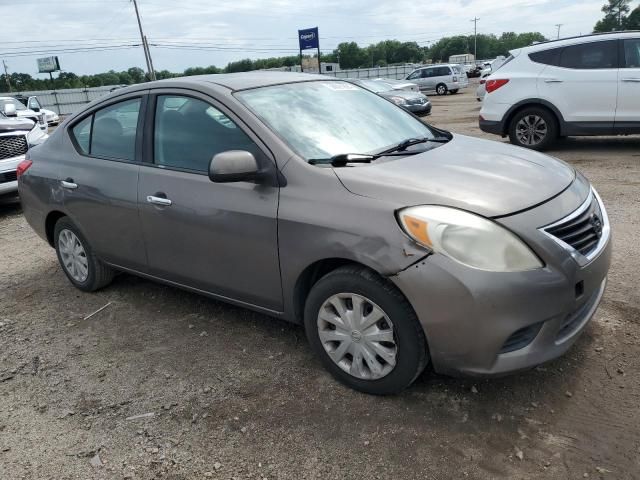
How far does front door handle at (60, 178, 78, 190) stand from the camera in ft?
13.6

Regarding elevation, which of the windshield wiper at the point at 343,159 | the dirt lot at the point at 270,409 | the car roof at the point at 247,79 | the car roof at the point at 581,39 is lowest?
the dirt lot at the point at 270,409

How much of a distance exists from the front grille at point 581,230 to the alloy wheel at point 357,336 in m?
0.91

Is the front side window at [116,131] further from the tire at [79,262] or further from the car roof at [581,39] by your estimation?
the car roof at [581,39]

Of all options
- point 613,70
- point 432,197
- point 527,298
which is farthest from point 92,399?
point 613,70

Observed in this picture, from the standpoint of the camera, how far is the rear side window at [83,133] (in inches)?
167

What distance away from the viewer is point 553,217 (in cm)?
258

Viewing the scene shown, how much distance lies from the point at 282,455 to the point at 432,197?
4.62 ft

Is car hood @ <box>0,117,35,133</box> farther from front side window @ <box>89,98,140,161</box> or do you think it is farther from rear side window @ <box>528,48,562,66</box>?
rear side window @ <box>528,48,562,66</box>

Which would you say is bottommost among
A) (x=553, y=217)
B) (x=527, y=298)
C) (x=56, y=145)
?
(x=527, y=298)

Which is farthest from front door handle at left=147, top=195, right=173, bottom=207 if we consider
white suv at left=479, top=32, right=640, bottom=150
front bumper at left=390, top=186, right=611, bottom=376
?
white suv at left=479, top=32, right=640, bottom=150

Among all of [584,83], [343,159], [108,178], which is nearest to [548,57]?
[584,83]

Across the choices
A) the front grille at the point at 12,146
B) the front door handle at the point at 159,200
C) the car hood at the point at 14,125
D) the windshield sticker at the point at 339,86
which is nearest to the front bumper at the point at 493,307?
the front door handle at the point at 159,200

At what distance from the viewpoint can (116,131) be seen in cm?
400

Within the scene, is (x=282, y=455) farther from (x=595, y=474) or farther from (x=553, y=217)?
(x=553, y=217)
